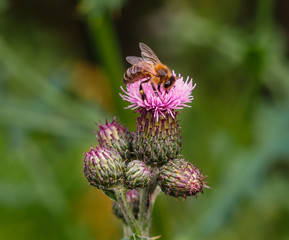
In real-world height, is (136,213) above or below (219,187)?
below

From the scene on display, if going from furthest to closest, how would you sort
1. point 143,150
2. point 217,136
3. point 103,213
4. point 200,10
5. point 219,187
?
point 200,10, point 103,213, point 217,136, point 219,187, point 143,150

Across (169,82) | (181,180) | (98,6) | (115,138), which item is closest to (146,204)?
(181,180)

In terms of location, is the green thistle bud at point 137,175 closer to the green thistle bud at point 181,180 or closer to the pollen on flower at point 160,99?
the green thistle bud at point 181,180

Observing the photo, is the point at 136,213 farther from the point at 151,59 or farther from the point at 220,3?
the point at 220,3

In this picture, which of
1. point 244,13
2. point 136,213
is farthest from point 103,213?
point 244,13

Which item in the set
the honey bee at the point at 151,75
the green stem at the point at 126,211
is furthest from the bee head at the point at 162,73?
the green stem at the point at 126,211

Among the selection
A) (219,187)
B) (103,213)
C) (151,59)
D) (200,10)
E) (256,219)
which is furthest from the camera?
(200,10)

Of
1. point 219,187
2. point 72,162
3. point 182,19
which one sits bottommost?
point 219,187
